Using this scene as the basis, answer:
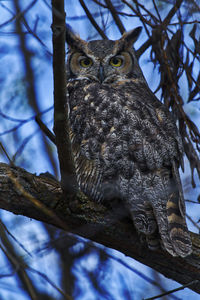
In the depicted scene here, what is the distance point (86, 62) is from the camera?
3164 mm

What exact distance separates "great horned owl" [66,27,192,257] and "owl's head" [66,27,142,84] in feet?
0.79

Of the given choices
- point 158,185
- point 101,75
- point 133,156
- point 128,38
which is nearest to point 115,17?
point 128,38

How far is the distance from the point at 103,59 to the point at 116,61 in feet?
0.42

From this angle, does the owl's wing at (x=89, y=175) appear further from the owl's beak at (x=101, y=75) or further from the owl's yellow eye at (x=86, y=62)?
the owl's yellow eye at (x=86, y=62)

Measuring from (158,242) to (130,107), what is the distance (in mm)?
841

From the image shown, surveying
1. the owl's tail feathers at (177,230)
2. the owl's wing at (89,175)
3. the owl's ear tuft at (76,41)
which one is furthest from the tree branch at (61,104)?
the owl's ear tuft at (76,41)

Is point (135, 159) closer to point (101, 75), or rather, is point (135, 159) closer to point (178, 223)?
point (178, 223)

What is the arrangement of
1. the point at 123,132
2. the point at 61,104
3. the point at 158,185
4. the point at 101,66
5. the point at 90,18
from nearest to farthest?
the point at 61,104 → the point at 158,185 → the point at 123,132 → the point at 90,18 → the point at 101,66

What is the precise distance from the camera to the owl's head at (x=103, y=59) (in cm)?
307

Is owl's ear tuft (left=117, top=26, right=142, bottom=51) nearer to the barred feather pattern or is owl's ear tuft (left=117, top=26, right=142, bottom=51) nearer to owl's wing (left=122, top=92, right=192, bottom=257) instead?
the barred feather pattern

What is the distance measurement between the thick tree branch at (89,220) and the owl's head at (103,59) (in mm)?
1109

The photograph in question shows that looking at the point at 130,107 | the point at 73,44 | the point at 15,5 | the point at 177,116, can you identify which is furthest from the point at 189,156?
the point at 15,5

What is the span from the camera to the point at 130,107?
8.27 feet

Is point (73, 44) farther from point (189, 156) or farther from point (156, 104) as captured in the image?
point (189, 156)
